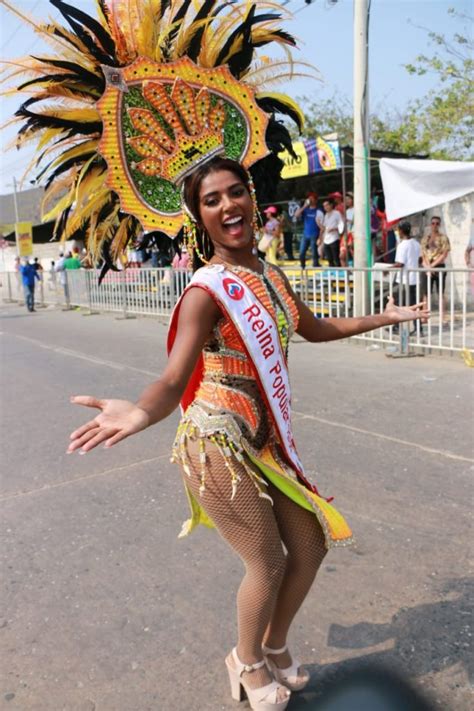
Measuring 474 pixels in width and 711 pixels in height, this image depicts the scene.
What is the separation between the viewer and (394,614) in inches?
111

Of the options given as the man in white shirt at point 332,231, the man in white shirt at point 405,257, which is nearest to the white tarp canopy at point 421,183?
the man in white shirt at point 405,257

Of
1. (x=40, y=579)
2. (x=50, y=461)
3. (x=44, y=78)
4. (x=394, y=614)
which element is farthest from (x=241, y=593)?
(x=50, y=461)

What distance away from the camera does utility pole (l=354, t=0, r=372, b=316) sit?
970cm

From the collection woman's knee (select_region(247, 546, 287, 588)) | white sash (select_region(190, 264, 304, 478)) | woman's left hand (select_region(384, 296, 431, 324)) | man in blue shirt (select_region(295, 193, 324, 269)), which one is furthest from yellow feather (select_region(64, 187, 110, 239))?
man in blue shirt (select_region(295, 193, 324, 269))

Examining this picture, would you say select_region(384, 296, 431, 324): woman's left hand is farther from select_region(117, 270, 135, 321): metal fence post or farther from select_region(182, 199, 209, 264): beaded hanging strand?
select_region(117, 270, 135, 321): metal fence post

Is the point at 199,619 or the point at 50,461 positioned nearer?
the point at 199,619

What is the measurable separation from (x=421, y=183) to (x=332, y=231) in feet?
10.0

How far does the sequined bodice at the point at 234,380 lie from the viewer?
2.20 meters

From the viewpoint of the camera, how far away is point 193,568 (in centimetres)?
326

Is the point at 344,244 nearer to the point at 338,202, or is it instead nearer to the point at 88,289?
the point at 338,202

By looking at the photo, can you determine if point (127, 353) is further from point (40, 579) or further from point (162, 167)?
point (162, 167)

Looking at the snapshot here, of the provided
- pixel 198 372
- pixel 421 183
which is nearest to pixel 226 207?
pixel 198 372

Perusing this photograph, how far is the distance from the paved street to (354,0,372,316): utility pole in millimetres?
3697

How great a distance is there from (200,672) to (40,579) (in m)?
1.12
